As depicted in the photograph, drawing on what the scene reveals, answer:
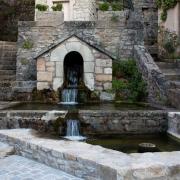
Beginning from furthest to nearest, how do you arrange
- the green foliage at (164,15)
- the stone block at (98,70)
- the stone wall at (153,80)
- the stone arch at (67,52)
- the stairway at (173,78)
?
the green foliage at (164,15), the stone block at (98,70), the stone arch at (67,52), the stone wall at (153,80), the stairway at (173,78)

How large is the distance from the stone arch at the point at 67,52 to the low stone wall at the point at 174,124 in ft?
13.6

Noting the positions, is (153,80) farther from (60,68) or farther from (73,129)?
(73,129)

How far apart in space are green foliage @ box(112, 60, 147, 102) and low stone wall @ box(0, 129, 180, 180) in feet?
19.8

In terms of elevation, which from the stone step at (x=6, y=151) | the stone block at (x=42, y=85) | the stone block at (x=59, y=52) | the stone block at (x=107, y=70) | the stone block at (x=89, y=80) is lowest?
the stone step at (x=6, y=151)

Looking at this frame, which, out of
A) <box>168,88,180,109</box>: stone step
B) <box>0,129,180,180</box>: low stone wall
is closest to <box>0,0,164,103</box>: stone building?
<box>168,88,180,109</box>: stone step

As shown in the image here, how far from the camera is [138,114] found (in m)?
9.31

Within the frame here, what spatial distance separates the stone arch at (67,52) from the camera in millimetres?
12648

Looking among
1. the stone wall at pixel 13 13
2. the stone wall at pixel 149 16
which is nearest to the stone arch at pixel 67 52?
the stone wall at pixel 149 16

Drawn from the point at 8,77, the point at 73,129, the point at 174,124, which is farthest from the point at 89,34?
the point at 174,124

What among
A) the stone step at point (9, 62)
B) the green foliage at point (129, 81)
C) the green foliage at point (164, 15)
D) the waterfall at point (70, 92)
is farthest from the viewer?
the green foliage at point (164, 15)

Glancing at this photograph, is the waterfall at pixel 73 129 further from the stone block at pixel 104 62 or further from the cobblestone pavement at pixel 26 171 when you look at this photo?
the stone block at pixel 104 62

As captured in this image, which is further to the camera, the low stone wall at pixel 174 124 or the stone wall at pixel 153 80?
the stone wall at pixel 153 80

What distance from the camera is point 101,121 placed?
933cm

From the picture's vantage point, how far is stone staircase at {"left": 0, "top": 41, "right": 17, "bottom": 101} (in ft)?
41.8
